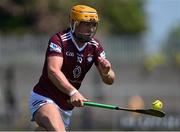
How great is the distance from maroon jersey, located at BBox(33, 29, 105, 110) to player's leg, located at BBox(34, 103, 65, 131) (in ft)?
0.58

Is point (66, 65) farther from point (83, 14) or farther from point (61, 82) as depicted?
point (83, 14)

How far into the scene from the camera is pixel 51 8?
120 ft

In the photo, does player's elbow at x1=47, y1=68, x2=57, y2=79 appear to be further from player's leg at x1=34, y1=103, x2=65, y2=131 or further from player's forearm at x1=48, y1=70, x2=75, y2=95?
player's leg at x1=34, y1=103, x2=65, y2=131

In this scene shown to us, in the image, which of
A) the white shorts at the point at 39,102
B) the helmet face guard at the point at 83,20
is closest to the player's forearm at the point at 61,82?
the white shorts at the point at 39,102

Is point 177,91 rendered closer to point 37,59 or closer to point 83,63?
point 37,59

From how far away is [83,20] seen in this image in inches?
333

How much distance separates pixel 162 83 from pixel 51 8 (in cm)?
790

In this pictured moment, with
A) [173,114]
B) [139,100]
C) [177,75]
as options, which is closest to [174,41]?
[177,75]

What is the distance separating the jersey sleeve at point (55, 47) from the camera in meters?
8.41

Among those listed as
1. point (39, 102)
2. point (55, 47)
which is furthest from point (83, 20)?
point (39, 102)

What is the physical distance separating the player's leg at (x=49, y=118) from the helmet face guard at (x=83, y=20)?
2.69ft

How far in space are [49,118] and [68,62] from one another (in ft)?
2.21

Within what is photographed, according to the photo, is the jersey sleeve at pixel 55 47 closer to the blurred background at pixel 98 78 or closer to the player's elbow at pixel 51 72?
the player's elbow at pixel 51 72

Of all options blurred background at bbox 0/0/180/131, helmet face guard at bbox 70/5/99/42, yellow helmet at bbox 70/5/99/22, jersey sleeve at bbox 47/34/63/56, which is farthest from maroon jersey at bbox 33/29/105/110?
blurred background at bbox 0/0/180/131
